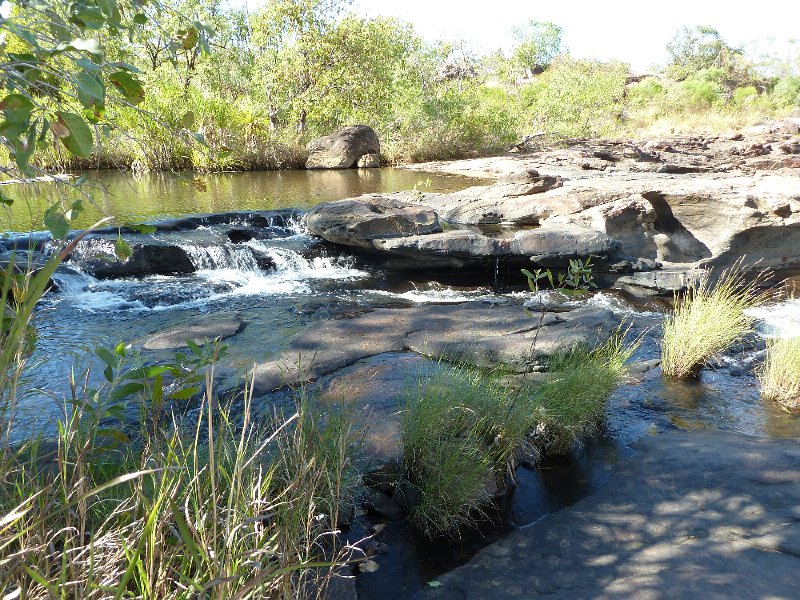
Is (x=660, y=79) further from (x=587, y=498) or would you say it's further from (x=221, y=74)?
(x=587, y=498)

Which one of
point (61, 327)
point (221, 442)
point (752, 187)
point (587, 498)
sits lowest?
point (587, 498)

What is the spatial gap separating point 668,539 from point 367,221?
22.3 ft

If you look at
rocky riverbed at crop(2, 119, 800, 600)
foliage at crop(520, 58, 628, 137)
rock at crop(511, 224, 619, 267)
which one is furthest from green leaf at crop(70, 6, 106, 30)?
foliage at crop(520, 58, 628, 137)

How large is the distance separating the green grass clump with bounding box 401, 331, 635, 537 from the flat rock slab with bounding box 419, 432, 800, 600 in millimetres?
318

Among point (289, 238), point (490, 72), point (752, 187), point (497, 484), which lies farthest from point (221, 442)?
point (490, 72)

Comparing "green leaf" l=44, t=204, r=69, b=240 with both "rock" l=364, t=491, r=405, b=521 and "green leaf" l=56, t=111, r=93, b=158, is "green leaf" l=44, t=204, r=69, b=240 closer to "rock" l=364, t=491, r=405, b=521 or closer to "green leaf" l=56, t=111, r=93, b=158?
"green leaf" l=56, t=111, r=93, b=158

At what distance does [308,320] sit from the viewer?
22.7 feet

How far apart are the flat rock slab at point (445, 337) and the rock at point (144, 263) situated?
3.91m

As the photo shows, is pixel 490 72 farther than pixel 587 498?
Yes

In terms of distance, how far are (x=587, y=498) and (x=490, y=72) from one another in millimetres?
48085

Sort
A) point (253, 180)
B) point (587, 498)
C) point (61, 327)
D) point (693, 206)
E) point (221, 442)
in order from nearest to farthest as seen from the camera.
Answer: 1. point (221, 442)
2. point (587, 498)
3. point (61, 327)
4. point (693, 206)
5. point (253, 180)

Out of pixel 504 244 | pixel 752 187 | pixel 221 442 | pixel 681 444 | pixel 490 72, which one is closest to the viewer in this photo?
pixel 221 442

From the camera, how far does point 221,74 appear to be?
1080 inches

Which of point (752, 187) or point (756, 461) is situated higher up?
point (752, 187)
